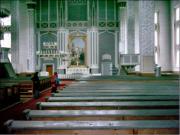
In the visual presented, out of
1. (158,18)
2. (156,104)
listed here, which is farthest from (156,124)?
(158,18)

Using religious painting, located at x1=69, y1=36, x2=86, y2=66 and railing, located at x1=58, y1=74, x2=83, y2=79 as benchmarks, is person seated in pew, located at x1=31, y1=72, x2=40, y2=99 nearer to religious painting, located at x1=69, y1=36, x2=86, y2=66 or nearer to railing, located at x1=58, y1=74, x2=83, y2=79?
railing, located at x1=58, y1=74, x2=83, y2=79

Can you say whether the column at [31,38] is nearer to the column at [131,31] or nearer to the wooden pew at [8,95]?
the column at [131,31]

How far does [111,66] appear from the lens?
2936 cm

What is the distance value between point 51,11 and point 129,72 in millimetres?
11926

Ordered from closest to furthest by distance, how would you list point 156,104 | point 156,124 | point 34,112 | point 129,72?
point 156,124, point 34,112, point 156,104, point 129,72

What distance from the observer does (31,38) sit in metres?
27.6

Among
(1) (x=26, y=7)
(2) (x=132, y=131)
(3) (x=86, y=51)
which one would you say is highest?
(1) (x=26, y=7)

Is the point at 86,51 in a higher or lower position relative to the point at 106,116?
higher


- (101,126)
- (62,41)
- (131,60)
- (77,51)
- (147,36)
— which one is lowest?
(101,126)

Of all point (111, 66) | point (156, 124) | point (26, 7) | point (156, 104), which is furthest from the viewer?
point (111, 66)

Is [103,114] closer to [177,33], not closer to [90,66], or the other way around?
[177,33]

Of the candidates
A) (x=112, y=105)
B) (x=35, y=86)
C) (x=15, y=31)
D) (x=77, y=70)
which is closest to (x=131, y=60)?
(x=35, y=86)

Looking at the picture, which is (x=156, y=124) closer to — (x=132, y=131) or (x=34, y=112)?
(x=132, y=131)

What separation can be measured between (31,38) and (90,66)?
595cm
